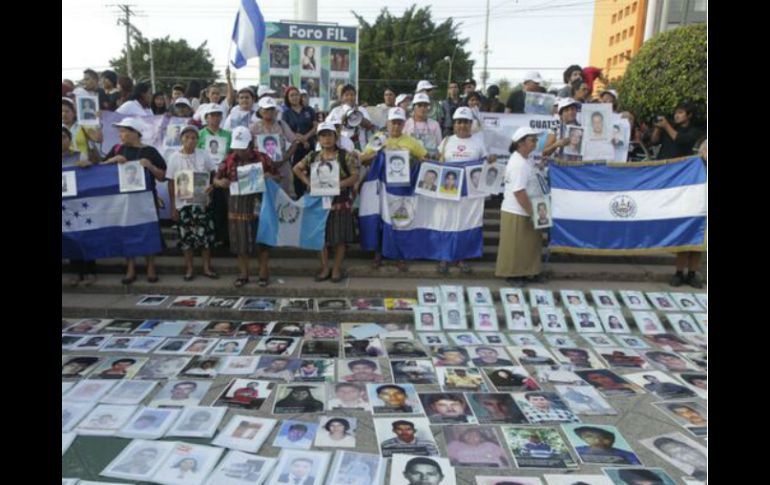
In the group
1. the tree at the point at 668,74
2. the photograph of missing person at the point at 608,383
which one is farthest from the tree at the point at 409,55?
the photograph of missing person at the point at 608,383

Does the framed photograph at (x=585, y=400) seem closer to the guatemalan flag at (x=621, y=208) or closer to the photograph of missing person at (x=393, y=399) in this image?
the photograph of missing person at (x=393, y=399)

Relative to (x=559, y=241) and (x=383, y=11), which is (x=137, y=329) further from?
(x=383, y=11)

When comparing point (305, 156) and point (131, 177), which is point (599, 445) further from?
point (131, 177)

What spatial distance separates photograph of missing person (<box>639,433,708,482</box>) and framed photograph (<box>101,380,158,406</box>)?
357 cm

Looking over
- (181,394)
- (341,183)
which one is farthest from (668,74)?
(181,394)

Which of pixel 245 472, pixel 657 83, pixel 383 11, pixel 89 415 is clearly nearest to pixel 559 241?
pixel 657 83

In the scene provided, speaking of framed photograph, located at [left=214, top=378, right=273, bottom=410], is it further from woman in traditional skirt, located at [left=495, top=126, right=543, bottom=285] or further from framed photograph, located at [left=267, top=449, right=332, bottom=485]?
woman in traditional skirt, located at [left=495, top=126, right=543, bottom=285]

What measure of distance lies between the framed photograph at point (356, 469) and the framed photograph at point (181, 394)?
4.20 ft

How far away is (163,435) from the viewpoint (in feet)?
10.7

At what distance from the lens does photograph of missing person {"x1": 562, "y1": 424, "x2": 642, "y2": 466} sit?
3123mm

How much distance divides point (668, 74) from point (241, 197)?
6213 millimetres

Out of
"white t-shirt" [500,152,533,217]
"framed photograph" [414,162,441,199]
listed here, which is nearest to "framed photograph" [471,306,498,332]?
"white t-shirt" [500,152,533,217]

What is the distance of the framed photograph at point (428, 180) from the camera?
6109 millimetres
